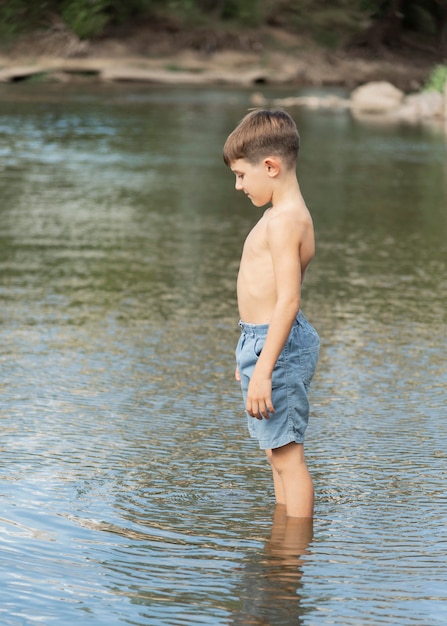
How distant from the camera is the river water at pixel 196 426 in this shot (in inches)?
128

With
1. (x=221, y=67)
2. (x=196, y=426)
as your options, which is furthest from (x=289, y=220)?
(x=221, y=67)

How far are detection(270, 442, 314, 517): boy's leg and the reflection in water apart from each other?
1.5 inches

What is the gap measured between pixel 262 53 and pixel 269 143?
1777 inches

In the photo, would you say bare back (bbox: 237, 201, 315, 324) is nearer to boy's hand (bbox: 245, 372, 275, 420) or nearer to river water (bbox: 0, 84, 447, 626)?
boy's hand (bbox: 245, 372, 275, 420)

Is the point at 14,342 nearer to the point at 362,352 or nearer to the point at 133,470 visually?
the point at 362,352

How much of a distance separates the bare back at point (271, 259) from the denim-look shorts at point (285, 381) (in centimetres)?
7

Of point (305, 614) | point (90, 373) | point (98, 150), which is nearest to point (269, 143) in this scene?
point (305, 614)

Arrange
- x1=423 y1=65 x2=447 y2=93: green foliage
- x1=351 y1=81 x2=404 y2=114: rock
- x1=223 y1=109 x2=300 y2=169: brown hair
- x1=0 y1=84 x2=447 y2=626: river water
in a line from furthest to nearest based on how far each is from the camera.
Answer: x1=423 y1=65 x2=447 y2=93: green foliage < x1=351 y1=81 x2=404 y2=114: rock < x1=223 y1=109 x2=300 y2=169: brown hair < x1=0 y1=84 x2=447 y2=626: river water

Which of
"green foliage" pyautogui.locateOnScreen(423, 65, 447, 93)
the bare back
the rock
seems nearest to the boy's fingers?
the bare back

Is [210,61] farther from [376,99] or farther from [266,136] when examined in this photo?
[266,136]

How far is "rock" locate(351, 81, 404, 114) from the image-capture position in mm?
31062

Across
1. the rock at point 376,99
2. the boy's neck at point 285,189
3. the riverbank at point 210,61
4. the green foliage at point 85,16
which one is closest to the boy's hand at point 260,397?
the boy's neck at point 285,189

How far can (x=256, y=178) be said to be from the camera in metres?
3.74

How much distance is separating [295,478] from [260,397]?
0.33m
